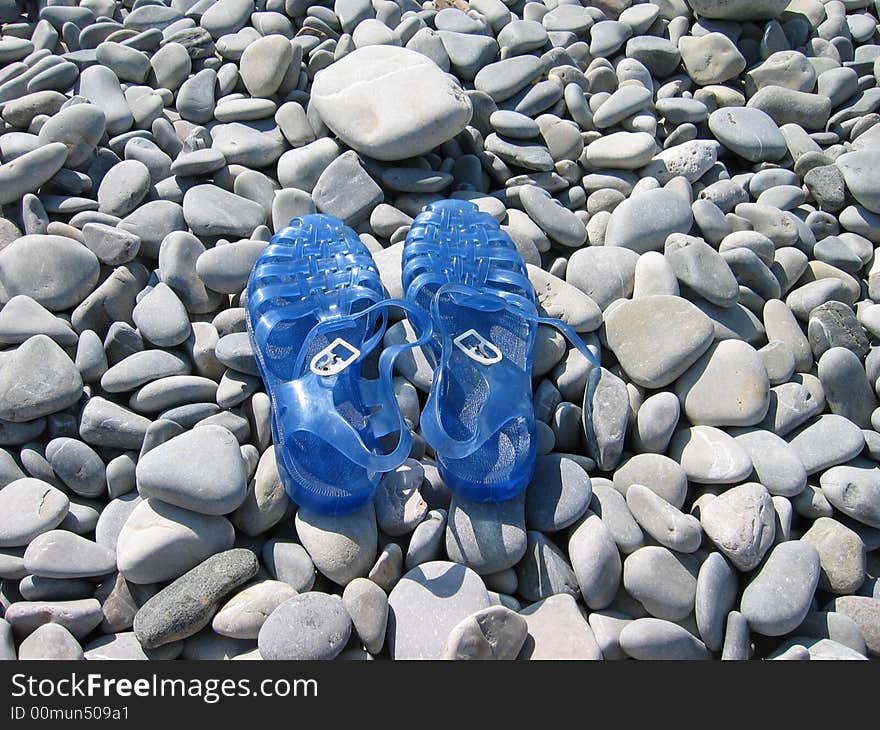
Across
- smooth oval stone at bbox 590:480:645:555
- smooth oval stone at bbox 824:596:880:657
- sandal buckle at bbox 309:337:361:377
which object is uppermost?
sandal buckle at bbox 309:337:361:377

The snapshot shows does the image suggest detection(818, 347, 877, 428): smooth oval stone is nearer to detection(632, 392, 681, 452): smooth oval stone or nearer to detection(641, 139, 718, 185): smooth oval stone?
detection(632, 392, 681, 452): smooth oval stone

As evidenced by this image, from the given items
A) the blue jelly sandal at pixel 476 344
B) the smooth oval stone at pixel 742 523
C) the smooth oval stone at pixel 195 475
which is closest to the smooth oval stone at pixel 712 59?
the blue jelly sandal at pixel 476 344

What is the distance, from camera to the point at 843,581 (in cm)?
146

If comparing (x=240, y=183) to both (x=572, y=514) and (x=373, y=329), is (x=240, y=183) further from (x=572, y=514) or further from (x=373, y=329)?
(x=572, y=514)

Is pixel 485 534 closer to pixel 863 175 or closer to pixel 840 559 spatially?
pixel 840 559

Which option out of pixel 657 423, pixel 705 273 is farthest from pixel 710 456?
pixel 705 273

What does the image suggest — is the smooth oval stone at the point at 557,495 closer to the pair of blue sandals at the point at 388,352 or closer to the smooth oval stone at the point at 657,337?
the pair of blue sandals at the point at 388,352

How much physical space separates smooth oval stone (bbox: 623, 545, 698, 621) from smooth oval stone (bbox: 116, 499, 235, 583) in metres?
0.76

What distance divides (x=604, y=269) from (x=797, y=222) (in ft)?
2.04

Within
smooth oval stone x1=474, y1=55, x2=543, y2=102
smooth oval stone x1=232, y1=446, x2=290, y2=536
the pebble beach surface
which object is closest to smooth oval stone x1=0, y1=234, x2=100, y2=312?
the pebble beach surface

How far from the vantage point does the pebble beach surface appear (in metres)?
1.37

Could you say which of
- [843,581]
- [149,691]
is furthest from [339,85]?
[843,581]

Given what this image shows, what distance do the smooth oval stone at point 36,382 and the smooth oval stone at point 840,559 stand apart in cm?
155

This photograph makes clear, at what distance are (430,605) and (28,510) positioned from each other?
2.56 ft
